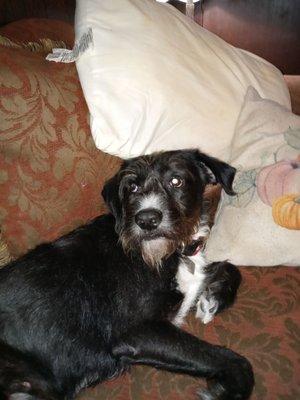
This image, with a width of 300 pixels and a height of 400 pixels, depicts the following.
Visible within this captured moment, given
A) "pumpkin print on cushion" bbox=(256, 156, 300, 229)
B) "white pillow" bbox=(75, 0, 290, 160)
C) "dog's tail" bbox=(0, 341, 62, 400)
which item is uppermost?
"white pillow" bbox=(75, 0, 290, 160)

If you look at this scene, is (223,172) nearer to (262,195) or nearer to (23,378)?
(262,195)

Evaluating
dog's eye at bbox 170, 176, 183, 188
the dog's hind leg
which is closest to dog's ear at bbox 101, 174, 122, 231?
dog's eye at bbox 170, 176, 183, 188

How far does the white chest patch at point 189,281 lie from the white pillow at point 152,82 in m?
0.66

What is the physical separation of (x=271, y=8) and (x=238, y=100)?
2.22 meters

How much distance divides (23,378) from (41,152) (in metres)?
1.04

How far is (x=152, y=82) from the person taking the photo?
2.11 meters

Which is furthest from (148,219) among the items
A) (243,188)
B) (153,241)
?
(243,188)

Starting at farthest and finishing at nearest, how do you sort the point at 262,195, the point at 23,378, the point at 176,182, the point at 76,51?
the point at 176,182 → the point at 76,51 → the point at 262,195 → the point at 23,378

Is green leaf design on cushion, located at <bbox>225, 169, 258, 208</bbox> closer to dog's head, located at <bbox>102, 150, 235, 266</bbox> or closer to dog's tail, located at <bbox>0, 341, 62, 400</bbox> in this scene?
dog's head, located at <bbox>102, 150, 235, 266</bbox>

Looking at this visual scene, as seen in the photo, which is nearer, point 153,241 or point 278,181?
point 278,181

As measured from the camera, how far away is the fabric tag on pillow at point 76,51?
2082 millimetres

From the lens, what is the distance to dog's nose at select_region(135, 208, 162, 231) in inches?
79.7

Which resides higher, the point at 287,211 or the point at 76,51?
the point at 76,51

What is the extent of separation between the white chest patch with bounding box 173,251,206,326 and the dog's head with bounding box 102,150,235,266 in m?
0.12
